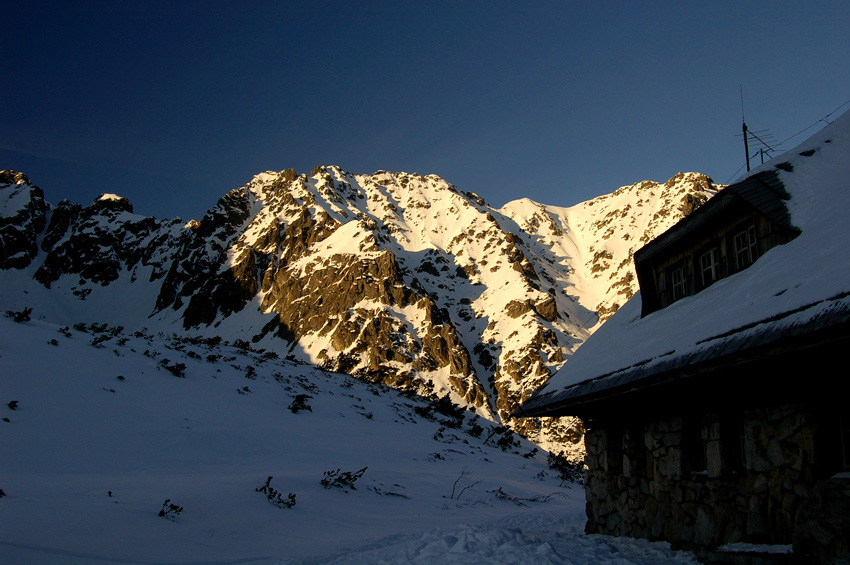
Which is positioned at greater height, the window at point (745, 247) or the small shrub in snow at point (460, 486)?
the window at point (745, 247)

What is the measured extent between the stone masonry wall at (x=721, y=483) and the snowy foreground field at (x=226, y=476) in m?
0.55

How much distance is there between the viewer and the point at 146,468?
42.2ft

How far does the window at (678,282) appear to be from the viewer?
1068 centimetres

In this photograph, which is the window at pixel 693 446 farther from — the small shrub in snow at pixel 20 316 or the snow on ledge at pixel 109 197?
the snow on ledge at pixel 109 197

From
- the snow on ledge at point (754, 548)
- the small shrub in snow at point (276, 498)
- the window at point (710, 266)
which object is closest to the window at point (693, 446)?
the snow on ledge at point (754, 548)

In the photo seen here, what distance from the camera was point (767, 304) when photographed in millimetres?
6137

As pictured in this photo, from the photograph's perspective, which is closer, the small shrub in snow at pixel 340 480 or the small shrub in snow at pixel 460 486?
the small shrub in snow at pixel 340 480

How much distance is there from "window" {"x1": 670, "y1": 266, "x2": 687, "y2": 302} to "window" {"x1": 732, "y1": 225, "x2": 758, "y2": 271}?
154 centimetres

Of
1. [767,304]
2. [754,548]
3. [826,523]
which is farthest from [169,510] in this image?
[767,304]

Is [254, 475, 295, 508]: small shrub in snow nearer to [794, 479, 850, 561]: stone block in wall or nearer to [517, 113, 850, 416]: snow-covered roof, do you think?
[517, 113, 850, 416]: snow-covered roof

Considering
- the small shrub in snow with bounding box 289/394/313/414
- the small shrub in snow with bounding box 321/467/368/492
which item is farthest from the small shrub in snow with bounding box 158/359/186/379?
the small shrub in snow with bounding box 321/467/368/492

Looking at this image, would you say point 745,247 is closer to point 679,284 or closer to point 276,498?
point 679,284

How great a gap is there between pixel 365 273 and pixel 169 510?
65767 millimetres

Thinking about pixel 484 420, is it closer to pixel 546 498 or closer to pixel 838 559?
pixel 546 498
